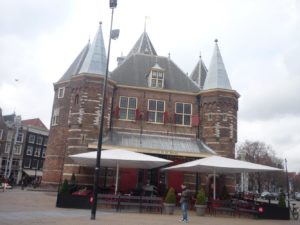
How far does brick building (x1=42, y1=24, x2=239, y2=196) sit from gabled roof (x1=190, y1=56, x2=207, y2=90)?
2.40m

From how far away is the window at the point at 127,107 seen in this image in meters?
28.8

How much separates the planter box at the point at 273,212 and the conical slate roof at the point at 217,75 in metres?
13.0

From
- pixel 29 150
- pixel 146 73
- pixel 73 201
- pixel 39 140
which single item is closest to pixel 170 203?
pixel 73 201

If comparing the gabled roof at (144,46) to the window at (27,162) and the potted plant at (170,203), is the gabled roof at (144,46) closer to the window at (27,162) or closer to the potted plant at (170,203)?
the potted plant at (170,203)

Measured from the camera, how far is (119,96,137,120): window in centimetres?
2883

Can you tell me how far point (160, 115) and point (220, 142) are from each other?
18.3 feet

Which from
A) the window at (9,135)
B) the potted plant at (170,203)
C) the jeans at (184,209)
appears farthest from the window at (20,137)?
the jeans at (184,209)

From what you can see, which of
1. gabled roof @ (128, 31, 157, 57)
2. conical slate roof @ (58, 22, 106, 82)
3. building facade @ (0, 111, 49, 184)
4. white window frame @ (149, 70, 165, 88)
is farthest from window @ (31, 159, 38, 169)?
white window frame @ (149, 70, 165, 88)

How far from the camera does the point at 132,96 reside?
29344 millimetres

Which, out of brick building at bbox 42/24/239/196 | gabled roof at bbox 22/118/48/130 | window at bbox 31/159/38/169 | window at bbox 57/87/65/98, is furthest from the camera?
gabled roof at bbox 22/118/48/130

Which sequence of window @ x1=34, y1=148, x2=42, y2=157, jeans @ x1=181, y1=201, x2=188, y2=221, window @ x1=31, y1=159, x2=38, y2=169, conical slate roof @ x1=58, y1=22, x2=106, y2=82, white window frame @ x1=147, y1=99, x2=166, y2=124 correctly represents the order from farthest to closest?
window @ x1=34, y1=148, x2=42, y2=157
window @ x1=31, y1=159, x2=38, y2=169
white window frame @ x1=147, y1=99, x2=166, y2=124
conical slate roof @ x1=58, y1=22, x2=106, y2=82
jeans @ x1=181, y1=201, x2=188, y2=221

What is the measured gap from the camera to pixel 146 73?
31266 mm

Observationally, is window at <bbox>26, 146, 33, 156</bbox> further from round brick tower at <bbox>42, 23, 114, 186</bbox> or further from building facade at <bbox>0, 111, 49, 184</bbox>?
round brick tower at <bbox>42, 23, 114, 186</bbox>

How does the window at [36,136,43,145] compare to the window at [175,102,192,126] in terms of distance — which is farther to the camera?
the window at [36,136,43,145]
